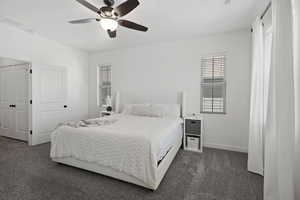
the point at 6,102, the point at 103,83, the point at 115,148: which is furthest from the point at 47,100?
the point at 115,148

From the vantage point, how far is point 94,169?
7.14 ft

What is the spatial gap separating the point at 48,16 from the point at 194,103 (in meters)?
3.74

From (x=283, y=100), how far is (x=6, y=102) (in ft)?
20.3

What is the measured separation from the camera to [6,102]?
4.06m

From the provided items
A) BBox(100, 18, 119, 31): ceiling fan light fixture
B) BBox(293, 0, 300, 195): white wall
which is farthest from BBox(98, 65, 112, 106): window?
BBox(293, 0, 300, 195): white wall

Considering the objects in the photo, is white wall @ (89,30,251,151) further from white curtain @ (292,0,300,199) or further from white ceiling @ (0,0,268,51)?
white curtain @ (292,0,300,199)

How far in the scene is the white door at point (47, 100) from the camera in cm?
351

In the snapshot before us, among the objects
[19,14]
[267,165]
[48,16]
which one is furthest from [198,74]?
[19,14]

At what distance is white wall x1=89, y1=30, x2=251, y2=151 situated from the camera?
3.21 metres

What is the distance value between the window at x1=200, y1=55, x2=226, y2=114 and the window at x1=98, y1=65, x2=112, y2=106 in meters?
3.14

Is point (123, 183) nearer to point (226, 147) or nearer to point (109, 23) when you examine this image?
point (109, 23)

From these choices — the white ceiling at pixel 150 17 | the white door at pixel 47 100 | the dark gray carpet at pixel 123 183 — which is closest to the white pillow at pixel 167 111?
the dark gray carpet at pixel 123 183

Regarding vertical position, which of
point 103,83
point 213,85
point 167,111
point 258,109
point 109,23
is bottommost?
point 167,111

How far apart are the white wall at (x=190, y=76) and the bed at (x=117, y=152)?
175 cm
